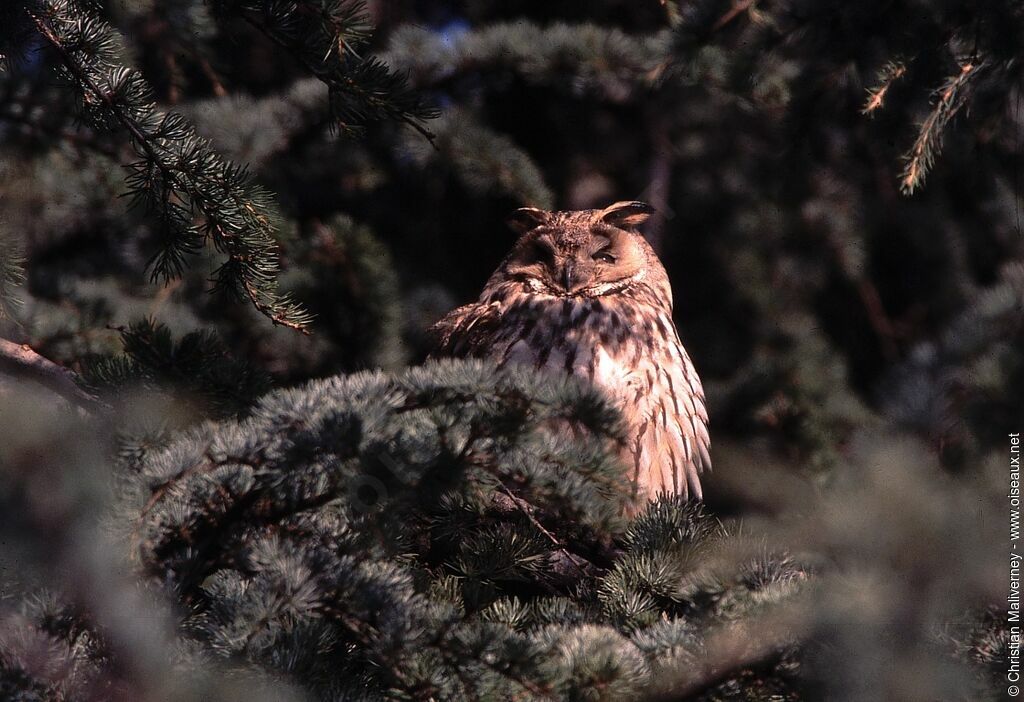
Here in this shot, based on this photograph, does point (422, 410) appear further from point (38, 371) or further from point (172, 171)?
point (38, 371)

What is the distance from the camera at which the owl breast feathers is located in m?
2.12

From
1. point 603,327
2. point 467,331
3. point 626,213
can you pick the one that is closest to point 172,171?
point 467,331

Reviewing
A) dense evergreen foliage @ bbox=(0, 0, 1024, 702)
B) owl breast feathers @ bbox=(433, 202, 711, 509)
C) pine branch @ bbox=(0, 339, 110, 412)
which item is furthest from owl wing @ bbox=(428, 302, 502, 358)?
pine branch @ bbox=(0, 339, 110, 412)

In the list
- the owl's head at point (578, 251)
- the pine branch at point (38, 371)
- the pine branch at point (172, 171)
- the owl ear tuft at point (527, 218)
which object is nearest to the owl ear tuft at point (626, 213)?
the owl's head at point (578, 251)

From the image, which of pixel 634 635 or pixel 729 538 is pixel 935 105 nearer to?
pixel 729 538

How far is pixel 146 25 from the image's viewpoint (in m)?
2.40

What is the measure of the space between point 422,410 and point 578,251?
1.39 meters

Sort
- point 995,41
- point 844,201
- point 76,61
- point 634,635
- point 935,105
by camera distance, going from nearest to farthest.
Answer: point 634,635, point 76,61, point 995,41, point 935,105, point 844,201

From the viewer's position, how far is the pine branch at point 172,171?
1354mm

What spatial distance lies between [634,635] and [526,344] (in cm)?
113

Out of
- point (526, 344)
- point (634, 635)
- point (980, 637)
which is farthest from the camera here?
point (526, 344)

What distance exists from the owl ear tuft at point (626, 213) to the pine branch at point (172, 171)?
1.23 metres

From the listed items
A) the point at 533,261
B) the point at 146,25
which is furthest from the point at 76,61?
the point at 533,261

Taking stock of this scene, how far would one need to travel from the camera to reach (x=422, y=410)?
1084mm
